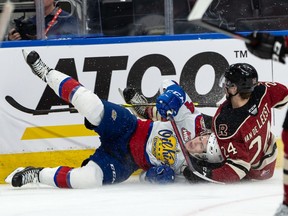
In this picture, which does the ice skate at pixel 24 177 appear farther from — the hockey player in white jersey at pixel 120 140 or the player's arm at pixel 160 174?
the player's arm at pixel 160 174

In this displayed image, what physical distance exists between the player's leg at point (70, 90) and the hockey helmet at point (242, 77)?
0.75 metres

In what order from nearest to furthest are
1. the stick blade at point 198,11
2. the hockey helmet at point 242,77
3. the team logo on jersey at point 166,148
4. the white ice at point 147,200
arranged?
1. the stick blade at point 198,11
2. the white ice at point 147,200
3. the hockey helmet at point 242,77
4. the team logo on jersey at point 166,148

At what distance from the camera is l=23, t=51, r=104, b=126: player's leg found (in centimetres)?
481

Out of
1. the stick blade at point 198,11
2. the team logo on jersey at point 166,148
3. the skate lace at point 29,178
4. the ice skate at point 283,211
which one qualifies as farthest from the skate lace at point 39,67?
the ice skate at point 283,211

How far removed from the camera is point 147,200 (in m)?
4.16

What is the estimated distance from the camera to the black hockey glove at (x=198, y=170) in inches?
187

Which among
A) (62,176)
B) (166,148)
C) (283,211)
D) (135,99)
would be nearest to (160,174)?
(166,148)

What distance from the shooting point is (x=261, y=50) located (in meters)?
3.08

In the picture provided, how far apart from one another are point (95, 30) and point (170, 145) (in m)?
0.92

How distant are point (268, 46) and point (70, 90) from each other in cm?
201

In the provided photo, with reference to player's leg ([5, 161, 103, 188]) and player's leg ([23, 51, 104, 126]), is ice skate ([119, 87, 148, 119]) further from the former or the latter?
player's leg ([5, 161, 103, 188])

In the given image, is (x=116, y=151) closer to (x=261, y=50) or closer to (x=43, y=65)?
(x=43, y=65)

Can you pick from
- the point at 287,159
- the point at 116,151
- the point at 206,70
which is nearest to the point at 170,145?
the point at 116,151

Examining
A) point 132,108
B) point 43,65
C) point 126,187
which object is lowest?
point 126,187
